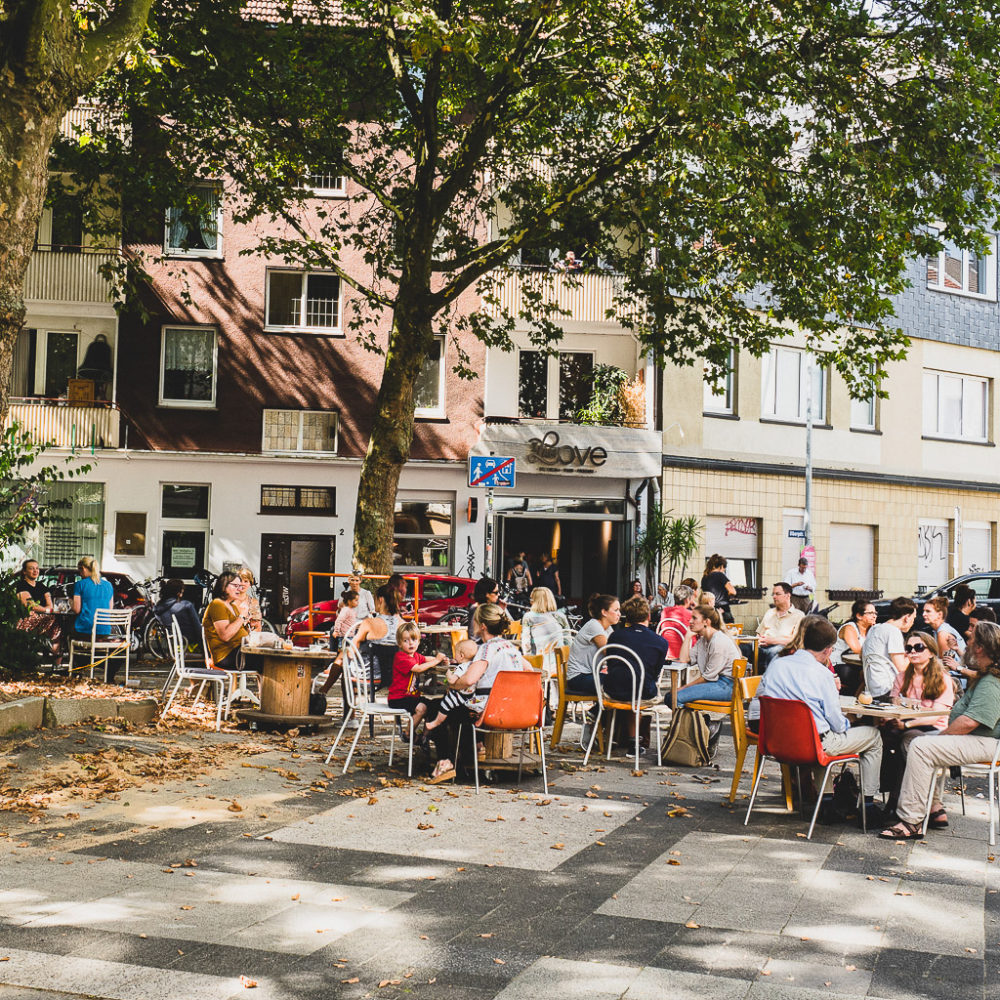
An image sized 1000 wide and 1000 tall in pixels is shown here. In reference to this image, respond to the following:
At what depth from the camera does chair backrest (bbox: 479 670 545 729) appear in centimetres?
996

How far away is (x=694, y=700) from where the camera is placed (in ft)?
37.6

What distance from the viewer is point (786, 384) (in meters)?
30.3

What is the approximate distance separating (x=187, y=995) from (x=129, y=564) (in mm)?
24105

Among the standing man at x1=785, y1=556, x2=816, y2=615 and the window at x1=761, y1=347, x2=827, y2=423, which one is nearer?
the standing man at x1=785, y1=556, x2=816, y2=615

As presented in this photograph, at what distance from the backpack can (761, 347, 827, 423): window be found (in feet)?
62.8

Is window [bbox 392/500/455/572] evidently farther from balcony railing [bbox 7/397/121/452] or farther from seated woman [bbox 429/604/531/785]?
seated woman [bbox 429/604/531/785]

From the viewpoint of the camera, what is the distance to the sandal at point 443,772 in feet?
33.5

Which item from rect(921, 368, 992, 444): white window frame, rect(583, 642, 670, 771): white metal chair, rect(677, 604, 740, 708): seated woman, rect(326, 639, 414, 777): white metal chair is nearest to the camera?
rect(326, 639, 414, 777): white metal chair

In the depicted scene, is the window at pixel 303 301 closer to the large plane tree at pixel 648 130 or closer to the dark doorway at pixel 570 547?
the dark doorway at pixel 570 547

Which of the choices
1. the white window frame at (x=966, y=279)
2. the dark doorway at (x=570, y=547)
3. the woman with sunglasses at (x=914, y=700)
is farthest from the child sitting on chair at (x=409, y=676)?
the white window frame at (x=966, y=279)

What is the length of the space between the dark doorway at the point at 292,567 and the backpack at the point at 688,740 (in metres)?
17.5

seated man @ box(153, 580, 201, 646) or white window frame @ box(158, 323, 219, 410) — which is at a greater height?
white window frame @ box(158, 323, 219, 410)

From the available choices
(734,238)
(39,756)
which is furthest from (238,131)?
(39,756)

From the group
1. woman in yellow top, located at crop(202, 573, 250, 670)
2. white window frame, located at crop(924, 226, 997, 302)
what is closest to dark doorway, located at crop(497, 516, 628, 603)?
white window frame, located at crop(924, 226, 997, 302)
